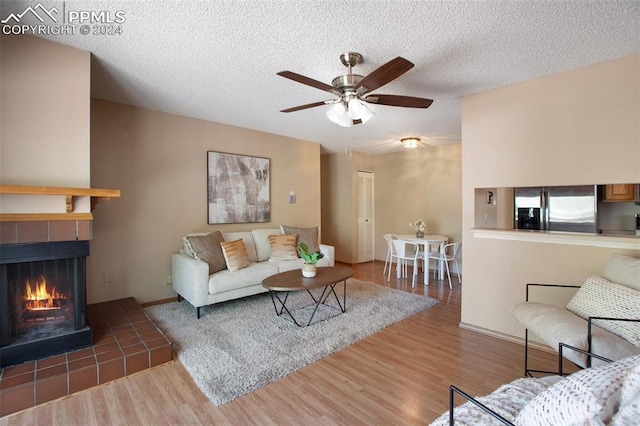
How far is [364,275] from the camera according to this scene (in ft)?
17.4

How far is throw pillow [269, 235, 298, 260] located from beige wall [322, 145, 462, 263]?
7.32 ft

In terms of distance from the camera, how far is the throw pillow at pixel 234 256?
11.6 feet

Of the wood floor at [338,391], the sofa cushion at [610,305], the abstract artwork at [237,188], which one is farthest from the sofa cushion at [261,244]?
the sofa cushion at [610,305]

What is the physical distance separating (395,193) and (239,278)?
4.15 m

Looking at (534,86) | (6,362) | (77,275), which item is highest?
(534,86)

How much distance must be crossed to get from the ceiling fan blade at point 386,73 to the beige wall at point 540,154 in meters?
1.55

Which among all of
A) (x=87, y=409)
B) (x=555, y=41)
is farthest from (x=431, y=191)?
(x=87, y=409)

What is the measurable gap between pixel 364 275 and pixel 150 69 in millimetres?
4322

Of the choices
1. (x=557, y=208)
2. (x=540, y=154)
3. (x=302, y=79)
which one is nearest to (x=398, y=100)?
(x=302, y=79)

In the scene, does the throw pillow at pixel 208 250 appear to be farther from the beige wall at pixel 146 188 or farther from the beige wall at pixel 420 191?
the beige wall at pixel 420 191

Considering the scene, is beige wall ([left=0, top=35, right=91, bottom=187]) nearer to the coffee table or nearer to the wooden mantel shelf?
the wooden mantel shelf

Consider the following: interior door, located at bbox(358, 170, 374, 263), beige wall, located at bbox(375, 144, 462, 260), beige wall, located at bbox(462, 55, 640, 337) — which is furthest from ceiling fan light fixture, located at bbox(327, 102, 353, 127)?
interior door, located at bbox(358, 170, 374, 263)

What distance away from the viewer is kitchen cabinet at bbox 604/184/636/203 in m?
3.12

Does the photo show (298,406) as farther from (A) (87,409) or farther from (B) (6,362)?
(B) (6,362)
